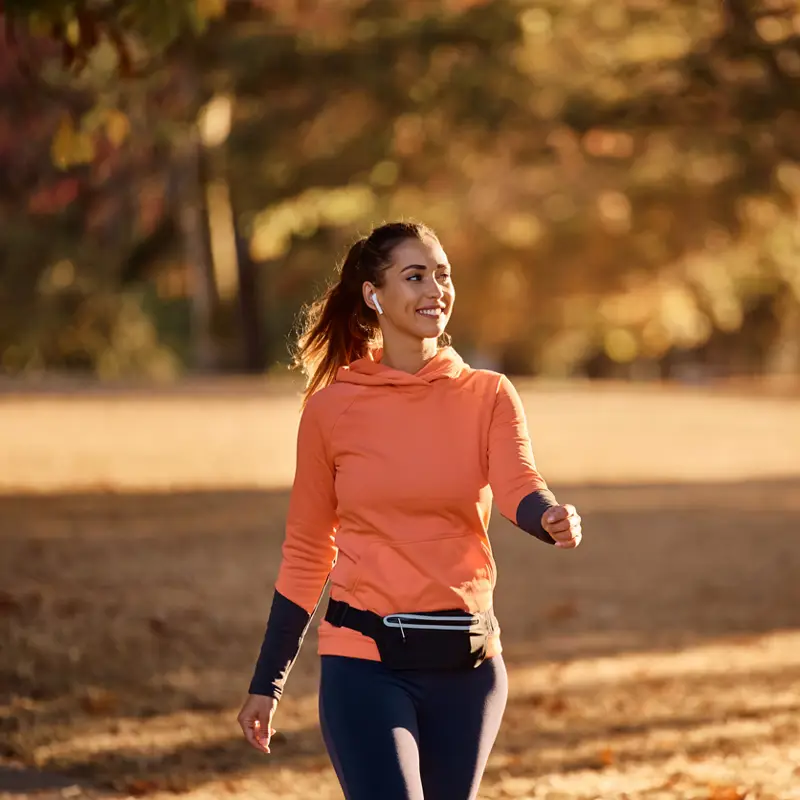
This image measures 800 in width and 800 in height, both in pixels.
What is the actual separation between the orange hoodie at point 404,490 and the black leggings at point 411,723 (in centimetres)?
7

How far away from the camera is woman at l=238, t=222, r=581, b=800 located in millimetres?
3381

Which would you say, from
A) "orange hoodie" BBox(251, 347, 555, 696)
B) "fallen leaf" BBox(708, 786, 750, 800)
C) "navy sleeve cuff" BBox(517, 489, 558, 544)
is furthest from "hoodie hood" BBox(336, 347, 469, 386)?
"fallen leaf" BBox(708, 786, 750, 800)

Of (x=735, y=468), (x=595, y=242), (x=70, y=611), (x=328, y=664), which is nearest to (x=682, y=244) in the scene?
(x=595, y=242)

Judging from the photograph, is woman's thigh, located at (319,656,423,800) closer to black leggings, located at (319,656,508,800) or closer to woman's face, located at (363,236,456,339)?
black leggings, located at (319,656,508,800)

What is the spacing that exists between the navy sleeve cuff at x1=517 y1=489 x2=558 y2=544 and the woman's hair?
66 centimetres

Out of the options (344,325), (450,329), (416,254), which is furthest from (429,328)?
(450,329)

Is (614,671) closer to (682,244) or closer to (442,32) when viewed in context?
(442,32)

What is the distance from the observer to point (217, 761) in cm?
657

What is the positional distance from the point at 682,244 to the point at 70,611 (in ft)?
78.6

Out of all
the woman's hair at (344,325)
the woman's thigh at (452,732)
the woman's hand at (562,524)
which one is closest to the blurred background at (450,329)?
the woman's thigh at (452,732)

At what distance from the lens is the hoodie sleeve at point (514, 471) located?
10.9ft

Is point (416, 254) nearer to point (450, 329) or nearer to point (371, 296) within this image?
point (371, 296)

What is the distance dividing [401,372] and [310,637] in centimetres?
641

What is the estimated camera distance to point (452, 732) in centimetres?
341
